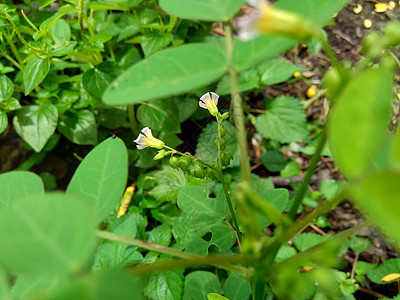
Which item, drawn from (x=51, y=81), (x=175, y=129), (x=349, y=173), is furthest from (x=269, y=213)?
(x=51, y=81)

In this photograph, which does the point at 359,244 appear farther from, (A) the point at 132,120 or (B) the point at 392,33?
(B) the point at 392,33

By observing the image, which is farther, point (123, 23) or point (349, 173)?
point (123, 23)

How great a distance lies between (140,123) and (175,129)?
0.22 m

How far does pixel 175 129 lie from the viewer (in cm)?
179

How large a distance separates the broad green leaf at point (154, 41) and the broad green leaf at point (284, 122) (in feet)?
1.94

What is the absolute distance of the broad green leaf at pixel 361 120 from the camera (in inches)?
16.1

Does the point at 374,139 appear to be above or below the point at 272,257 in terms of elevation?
above

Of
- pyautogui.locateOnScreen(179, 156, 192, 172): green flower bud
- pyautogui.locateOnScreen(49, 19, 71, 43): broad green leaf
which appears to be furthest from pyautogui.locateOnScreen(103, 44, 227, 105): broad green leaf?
pyautogui.locateOnScreen(49, 19, 71, 43): broad green leaf

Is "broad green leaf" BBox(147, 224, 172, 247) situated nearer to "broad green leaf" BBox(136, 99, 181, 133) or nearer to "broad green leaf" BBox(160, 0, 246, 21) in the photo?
"broad green leaf" BBox(136, 99, 181, 133)

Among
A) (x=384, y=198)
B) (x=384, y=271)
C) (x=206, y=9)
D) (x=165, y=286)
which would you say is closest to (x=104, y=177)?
(x=206, y=9)

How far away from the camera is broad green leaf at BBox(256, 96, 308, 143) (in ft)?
6.15

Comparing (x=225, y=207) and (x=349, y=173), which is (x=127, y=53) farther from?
(x=349, y=173)

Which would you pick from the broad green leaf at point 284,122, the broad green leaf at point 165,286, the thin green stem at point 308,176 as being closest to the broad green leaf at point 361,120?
the thin green stem at point 308,176

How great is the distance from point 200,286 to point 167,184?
611 millimetres
